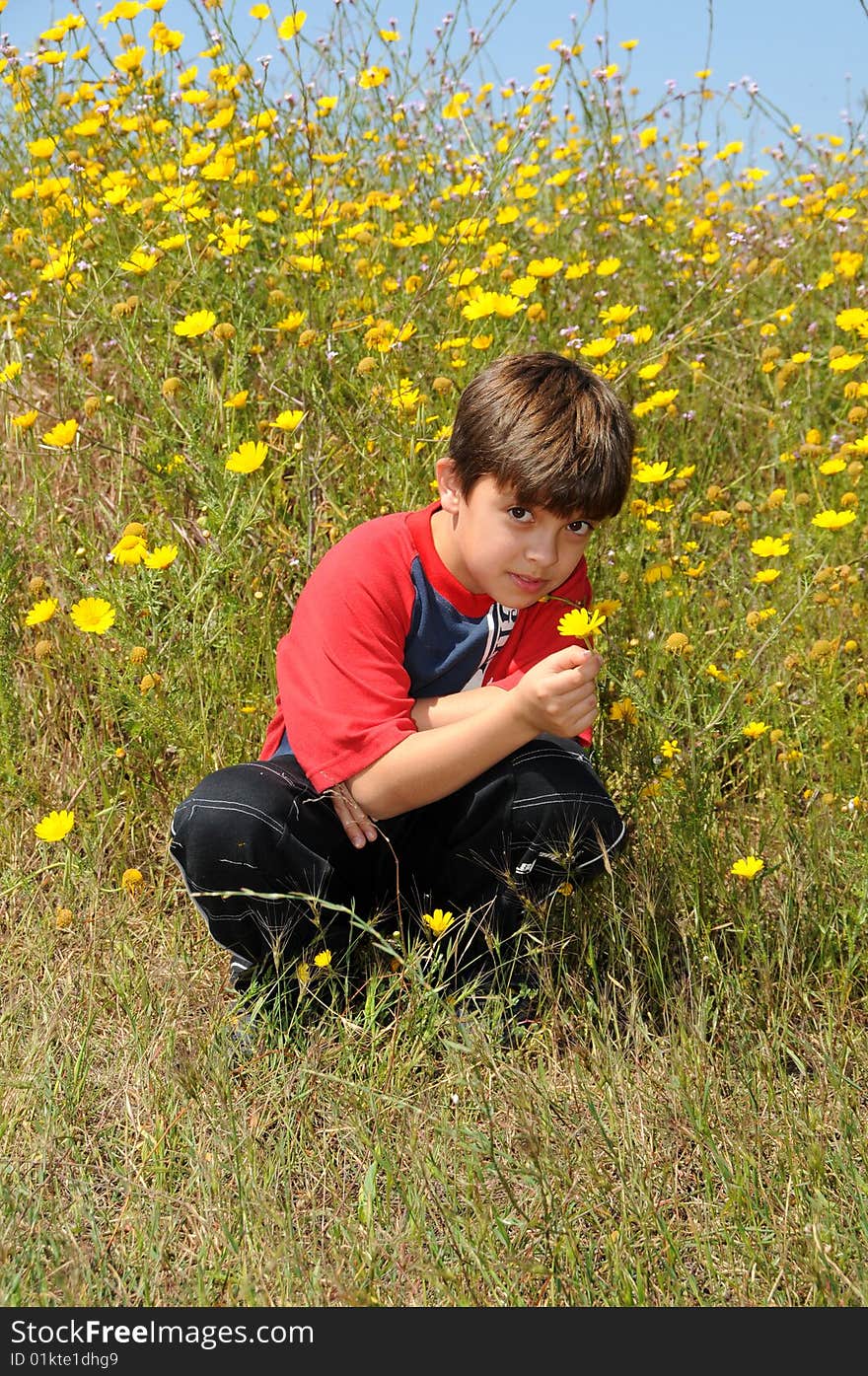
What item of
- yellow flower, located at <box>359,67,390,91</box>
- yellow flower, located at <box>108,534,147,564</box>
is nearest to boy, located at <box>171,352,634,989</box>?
yellow flower, located at <box>108,534,147,564</box>

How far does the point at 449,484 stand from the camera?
86.6 inches

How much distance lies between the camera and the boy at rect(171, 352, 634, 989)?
207 cm

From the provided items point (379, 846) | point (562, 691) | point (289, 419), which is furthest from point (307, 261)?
point (562, 691)

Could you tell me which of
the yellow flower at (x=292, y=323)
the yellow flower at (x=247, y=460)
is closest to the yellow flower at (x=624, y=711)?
the yellow flower at (x=247, y=460)

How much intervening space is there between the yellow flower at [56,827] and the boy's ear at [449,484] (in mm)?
895

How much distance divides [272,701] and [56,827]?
483 mm

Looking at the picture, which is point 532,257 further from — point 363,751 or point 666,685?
point 363,751

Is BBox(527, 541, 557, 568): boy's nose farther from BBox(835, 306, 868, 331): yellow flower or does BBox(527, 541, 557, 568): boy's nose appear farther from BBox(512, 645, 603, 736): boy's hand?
BBox(835, 306, 868, 331): yellow flower

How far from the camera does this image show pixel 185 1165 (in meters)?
1.94

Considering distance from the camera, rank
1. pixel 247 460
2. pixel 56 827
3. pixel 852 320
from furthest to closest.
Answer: pixel 852 320 < pixel 247 460 < pixel 56 827

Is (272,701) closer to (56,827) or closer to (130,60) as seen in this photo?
(56,827)

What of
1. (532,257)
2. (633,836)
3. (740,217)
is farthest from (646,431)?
(740,217)

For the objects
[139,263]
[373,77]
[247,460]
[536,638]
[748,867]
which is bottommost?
[748,867]

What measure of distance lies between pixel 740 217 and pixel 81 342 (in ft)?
7.53
